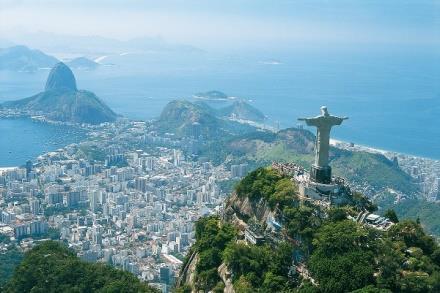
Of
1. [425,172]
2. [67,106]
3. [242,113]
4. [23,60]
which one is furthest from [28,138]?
[23,60]

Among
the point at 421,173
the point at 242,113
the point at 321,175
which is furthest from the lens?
the point at 242,113

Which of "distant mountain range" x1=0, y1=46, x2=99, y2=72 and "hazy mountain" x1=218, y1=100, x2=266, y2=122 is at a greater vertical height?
"distant mountain range" x1=0, y1=46, x2=99, y2=72

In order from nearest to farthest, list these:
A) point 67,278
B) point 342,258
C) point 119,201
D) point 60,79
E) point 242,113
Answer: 1. point 342,258
2. point 67,278
3. point 119,201
4. point 242,113
5. point 60,79

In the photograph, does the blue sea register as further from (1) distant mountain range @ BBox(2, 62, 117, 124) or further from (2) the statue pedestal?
(2) the statue pedestal

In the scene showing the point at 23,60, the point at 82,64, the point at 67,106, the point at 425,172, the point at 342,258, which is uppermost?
the point at 342,258

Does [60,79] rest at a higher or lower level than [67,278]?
higher

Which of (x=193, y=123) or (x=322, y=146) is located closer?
(x=322, y=146)


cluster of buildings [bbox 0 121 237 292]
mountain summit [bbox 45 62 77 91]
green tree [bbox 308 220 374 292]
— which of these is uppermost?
green tree [bbox 308 220 374 292]

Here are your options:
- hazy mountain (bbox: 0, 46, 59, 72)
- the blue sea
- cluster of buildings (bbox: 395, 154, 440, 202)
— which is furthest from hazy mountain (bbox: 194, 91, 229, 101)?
hazy mountain (bbox: 0, 46, 59, 72)

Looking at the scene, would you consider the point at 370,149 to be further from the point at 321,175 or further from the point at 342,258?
the point at 342,258
